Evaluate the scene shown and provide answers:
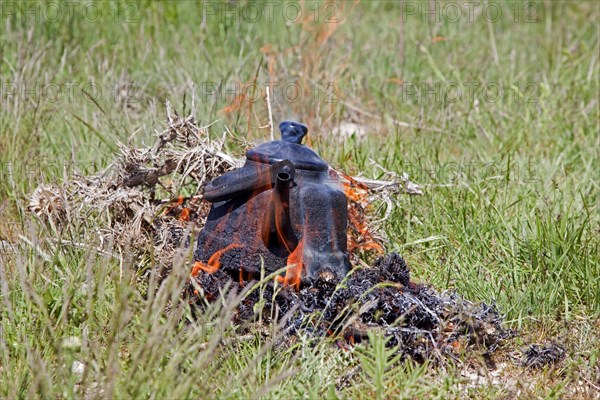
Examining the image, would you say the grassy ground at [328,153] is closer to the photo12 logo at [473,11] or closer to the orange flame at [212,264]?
the photo12 logo at [473,11]

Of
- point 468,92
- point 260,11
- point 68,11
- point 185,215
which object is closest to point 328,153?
point 185,215

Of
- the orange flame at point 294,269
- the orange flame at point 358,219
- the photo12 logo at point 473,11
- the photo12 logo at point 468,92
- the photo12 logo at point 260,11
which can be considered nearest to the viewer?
the orange flame at point 294,269

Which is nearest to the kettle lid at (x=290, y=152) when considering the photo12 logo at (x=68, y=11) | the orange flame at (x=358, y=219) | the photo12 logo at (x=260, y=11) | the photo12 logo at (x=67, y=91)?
→ the orange flame at (x=358, y=219)

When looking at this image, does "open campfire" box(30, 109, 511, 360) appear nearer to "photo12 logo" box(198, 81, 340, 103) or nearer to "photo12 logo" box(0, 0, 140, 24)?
"photo12 logo" box(198, 81, 340, 103)

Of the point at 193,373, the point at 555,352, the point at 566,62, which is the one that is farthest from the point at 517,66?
the point at 193,373

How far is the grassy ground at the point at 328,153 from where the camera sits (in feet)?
8.52

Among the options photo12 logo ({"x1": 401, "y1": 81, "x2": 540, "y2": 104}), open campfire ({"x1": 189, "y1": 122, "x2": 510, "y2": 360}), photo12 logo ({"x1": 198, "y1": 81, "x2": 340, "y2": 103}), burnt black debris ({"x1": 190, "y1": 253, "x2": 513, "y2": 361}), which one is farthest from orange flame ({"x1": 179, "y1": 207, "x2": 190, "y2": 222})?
photo12 logo ({"x1": 401, "y1": 81, "x2": 540, "y2": 104})

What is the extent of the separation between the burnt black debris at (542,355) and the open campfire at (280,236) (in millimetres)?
110

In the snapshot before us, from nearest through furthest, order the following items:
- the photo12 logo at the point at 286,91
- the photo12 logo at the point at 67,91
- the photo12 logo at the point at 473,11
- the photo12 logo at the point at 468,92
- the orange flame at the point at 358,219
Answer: the orange flame at the point at 358,219 → the photo12 logo at the point at 67,91 → the photo12 logo at the point at 286,91 → the photo12 logo at the point at 468,92 → the photo12 logo at the point at 473,11

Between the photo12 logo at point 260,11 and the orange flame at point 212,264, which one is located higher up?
the photo12 logo at point 260,11

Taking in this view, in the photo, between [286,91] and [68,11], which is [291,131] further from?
[68,11]

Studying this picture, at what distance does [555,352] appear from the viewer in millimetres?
2953

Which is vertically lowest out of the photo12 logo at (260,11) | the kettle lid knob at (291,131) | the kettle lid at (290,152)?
the photo12 logo at (260,11)

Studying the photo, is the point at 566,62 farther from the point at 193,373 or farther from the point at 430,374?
the point at 193,373
